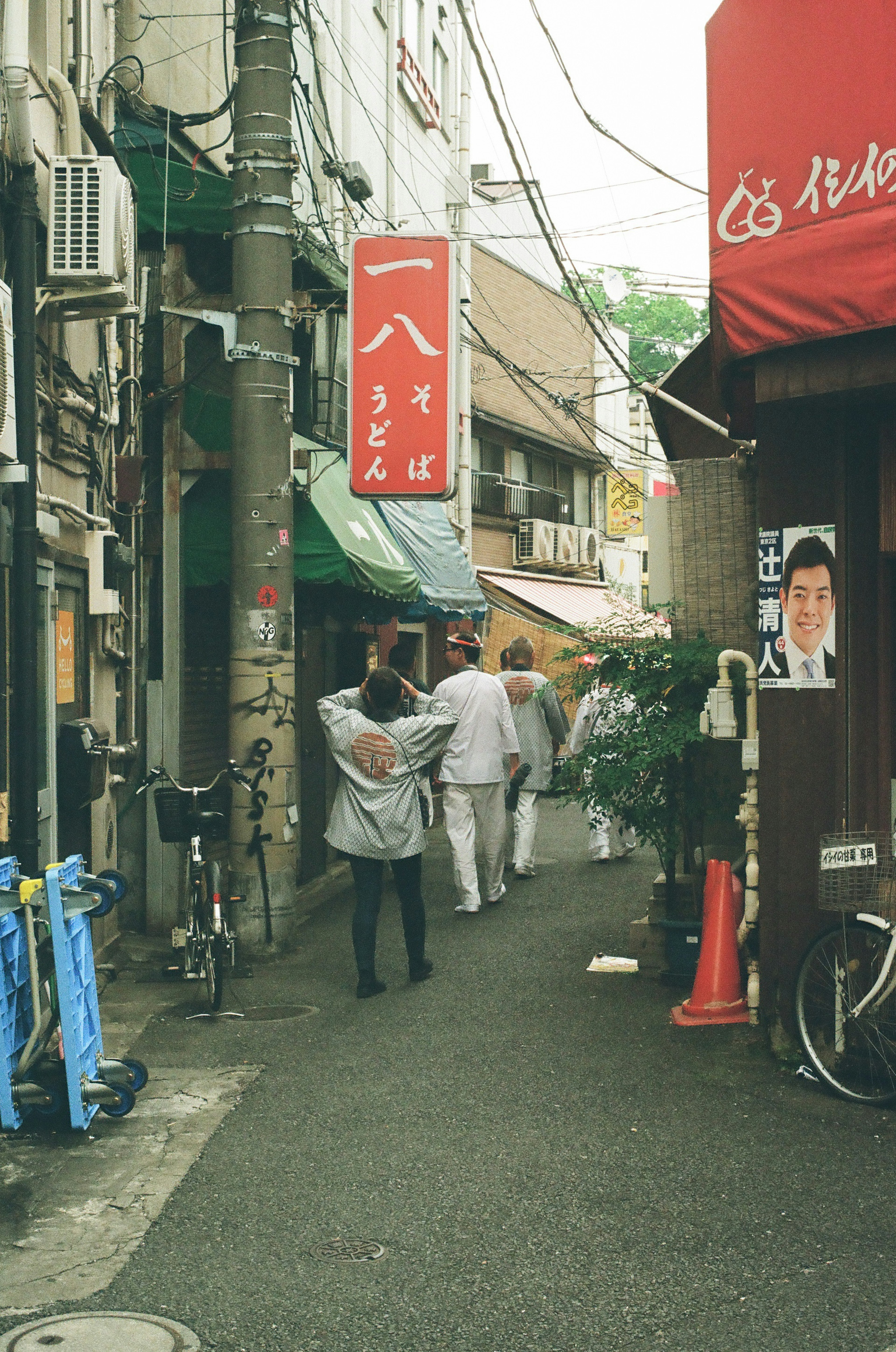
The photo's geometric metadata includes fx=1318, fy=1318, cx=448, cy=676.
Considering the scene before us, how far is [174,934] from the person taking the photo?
838cm

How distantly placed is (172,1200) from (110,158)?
5645 millimetres

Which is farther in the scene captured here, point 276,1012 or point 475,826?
point 475,826

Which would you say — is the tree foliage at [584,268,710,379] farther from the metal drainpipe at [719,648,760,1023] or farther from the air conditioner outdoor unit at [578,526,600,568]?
the metal drainpipe at [719,648,760,1023]

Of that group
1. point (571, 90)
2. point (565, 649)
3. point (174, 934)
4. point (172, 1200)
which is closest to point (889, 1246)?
point (172, 1200)

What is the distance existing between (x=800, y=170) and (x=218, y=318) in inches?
173

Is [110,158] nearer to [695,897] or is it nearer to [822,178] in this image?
[822,178]

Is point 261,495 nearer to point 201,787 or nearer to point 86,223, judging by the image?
point 201,787

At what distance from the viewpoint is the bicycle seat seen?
7785 millimetres

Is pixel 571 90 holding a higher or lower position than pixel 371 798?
higher

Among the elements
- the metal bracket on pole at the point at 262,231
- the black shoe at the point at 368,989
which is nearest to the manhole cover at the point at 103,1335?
the black shoe at the point at 368,989

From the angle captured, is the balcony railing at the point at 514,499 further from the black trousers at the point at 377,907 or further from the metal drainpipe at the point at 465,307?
the black trousers at the point at 377,907

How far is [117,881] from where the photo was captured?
18.6 ft

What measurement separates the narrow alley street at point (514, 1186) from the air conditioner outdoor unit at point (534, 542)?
1921cm

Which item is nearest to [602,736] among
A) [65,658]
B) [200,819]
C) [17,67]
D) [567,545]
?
[200,819]
